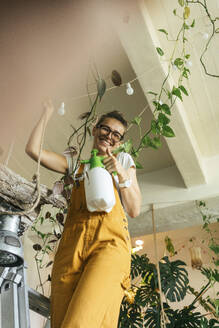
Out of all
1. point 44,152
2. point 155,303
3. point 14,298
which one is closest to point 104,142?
point 44,152

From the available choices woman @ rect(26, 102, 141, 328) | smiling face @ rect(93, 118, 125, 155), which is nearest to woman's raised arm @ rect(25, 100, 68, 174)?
woman @ rect(26, 102, 141, 328)

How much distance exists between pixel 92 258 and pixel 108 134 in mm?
521

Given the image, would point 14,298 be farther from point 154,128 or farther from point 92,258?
point 154,128

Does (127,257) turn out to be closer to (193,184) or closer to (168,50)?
(168,50)

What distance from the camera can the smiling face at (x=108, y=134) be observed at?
1.36 meters

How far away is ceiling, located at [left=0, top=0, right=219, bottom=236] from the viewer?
40 cm

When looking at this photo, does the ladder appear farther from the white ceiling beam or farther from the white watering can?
the white ceiling beam

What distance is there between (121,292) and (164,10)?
4.45 ft

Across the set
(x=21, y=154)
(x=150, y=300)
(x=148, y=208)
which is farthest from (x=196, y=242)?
(x=21, y=154)

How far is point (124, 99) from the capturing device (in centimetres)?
238

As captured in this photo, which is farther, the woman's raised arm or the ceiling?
the woman's raised arm

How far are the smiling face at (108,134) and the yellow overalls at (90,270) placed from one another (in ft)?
0.91

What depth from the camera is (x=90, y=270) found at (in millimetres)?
958

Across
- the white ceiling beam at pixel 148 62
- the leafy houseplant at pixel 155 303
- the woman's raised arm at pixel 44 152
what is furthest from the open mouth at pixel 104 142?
the leafy houseplant at pixel 155 303
